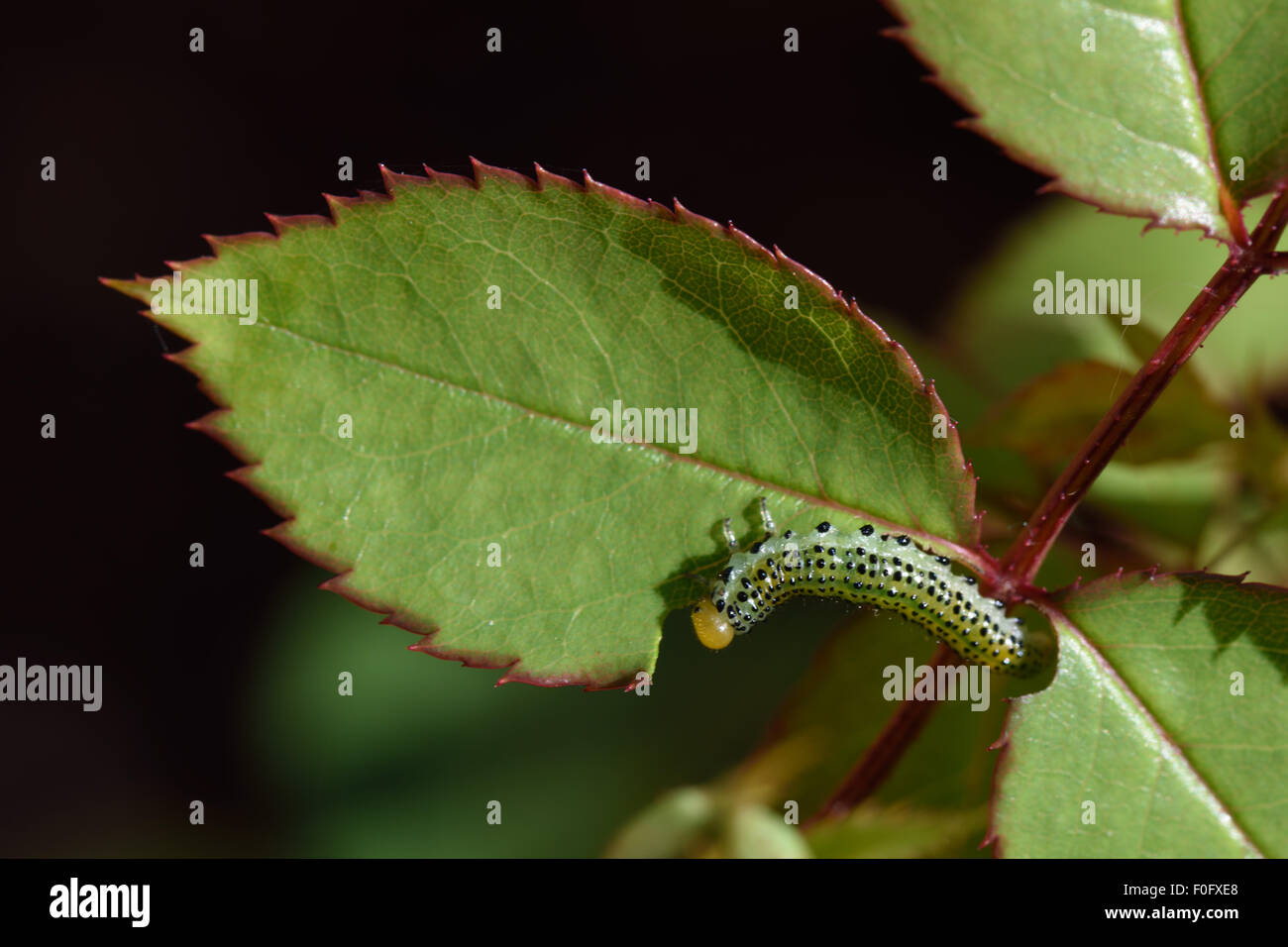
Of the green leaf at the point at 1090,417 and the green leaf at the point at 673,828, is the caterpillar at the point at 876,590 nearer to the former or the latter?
the green leaf at the point at 673,828

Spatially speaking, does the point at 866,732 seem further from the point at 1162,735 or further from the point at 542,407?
the point at 542,407

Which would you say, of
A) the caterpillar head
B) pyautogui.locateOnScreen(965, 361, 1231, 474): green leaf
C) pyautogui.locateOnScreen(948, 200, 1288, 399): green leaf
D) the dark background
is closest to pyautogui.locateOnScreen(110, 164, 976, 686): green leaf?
the caterpillar head

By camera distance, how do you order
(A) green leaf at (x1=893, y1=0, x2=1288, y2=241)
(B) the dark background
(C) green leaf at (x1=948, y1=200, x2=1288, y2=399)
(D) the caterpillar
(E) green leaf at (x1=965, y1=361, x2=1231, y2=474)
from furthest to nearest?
(B) the dark background → (C) green leaf at (x1=948, y1=200, x2=1288, y2=399) → (E) green leaf at (x1=965, y1=361, x2=1231, y2=474) → (D) the caterpillar → (A) green leaf at (x1=893, y1=0, x2=1288, y2=241)

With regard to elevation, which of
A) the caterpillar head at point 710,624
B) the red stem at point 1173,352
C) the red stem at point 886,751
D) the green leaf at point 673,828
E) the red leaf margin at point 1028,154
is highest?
the red leaf margin at point 1028,154

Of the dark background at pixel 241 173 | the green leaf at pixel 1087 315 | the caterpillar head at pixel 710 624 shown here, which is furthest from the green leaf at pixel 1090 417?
the dark background at pixel 241 173

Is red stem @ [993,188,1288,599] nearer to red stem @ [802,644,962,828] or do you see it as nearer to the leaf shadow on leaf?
the leaf shadow on leaf

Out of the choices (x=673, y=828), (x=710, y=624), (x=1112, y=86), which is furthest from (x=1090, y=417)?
(x=673, y=828)
